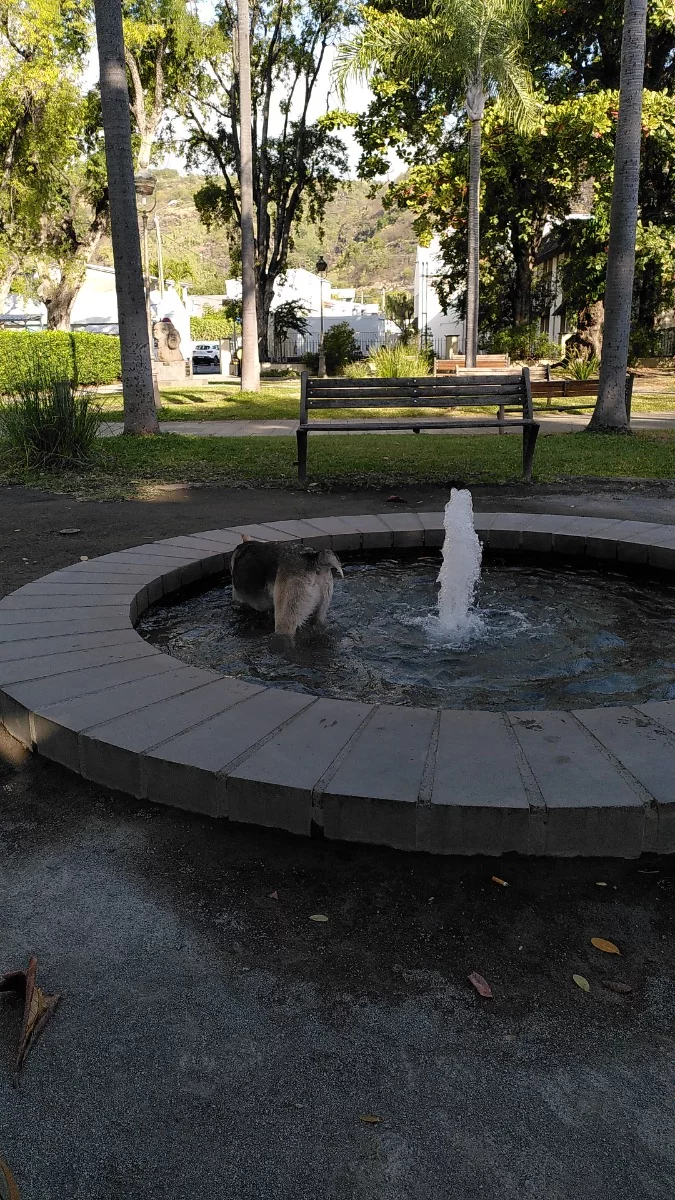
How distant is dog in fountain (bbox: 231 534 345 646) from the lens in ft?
13.2

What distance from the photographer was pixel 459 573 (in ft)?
17.1

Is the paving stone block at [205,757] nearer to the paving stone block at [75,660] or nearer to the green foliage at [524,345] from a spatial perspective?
the paving stone block at [75,660]

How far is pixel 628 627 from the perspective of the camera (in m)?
4.57

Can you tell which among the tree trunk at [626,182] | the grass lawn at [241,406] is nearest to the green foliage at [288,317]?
the grass lawn at [241,406]

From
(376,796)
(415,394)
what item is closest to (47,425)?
(415,394)

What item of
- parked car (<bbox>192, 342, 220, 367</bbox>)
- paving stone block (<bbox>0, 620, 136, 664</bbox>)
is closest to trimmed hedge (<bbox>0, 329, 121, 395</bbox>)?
parked car (<bbox>192, 342, 220, 367</bbox>)

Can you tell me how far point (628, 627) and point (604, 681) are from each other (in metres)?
0.88

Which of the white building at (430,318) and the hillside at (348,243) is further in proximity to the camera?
the hillside at (348,243)

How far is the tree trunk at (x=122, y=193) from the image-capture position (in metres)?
11.1

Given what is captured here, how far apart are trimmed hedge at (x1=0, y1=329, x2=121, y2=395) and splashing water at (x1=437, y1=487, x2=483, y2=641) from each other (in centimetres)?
1758

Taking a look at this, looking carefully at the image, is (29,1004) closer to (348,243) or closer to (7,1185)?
(7,1185)

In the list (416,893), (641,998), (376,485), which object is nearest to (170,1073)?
(416,893)

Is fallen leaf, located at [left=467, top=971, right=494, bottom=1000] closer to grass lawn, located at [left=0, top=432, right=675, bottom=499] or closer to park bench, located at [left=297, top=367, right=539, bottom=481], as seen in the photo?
grass lawn, located at [left=0, top=432, right=675, bottom=499]

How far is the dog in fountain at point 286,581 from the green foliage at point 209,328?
163ft
